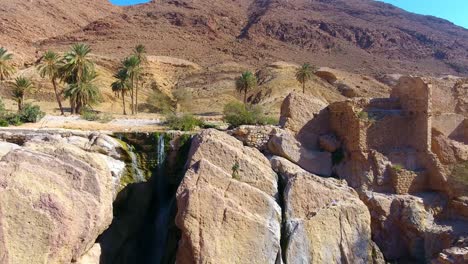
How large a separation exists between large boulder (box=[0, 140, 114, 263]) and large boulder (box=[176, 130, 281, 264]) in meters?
2.15

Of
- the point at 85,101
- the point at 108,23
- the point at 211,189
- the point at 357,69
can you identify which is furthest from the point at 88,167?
the point at 108,23

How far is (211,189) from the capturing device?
36.6 feet

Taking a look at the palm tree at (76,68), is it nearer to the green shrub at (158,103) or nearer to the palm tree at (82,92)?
the palm tree at (82,92)

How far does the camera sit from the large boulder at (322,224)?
37.9ft

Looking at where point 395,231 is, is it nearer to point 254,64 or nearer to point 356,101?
point 356,101

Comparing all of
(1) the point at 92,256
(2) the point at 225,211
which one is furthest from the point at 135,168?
(2) the point at 225,211

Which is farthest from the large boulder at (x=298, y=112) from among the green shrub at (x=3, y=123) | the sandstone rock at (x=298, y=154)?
the green shrub at (x=3, y=123)

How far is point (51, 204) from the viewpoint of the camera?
32.4 ft

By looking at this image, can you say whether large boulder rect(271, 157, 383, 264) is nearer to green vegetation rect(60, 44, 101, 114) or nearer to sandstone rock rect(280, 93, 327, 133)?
sandstone rock rect(280, 93, 327, 133)

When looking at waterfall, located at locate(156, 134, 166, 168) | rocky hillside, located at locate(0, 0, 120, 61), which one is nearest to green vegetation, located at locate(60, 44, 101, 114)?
waterfall, located at locate(156, 134, 166, 168)

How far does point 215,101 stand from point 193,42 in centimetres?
4760

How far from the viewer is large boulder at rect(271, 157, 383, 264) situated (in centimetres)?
1156

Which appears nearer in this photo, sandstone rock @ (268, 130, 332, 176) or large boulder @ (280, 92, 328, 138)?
sandstone rock @ (268, 130, 332, 176)

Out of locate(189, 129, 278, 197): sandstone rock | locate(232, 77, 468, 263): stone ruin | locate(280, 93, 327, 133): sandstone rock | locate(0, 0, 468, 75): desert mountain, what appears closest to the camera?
locate(189, 129, 278, 197): sandstone rock
